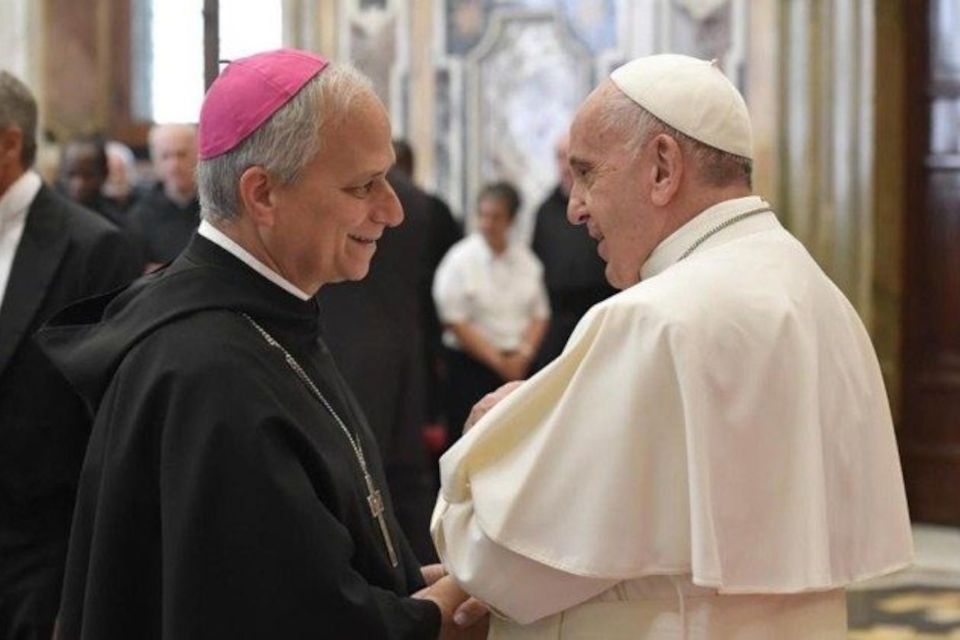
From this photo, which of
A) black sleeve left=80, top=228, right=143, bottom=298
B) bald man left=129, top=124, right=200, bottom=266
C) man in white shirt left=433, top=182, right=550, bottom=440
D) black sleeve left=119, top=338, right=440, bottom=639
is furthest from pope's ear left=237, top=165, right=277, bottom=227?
man in white shirt left=433, top=182, right=550, bottom=440

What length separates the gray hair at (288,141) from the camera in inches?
107

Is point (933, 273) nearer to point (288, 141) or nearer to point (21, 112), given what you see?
point (21, 112)

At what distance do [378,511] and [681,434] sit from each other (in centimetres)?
59

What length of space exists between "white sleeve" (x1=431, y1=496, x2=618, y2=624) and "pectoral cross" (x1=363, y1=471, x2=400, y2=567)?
0.68 ft

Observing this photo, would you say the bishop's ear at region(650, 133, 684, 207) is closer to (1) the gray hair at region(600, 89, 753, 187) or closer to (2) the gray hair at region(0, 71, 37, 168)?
(1) the gray hair at region(600, 89, 753, 187)

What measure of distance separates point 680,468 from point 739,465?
86 mm

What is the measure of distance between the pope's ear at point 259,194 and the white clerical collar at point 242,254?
62 mm

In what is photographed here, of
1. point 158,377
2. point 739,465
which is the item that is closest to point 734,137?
point 739,465

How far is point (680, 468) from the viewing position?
263 cm

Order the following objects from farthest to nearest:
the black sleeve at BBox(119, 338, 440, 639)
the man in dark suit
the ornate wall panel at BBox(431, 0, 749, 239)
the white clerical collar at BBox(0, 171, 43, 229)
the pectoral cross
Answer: the ornate wall panel at BBox(431, 0, 749, 239) → the white clerical collar at BBox(0, 171, 43, 229) → the man in dark suit → the pectoral cross → the black sleeve at BBox(119, 338, 440, 639)

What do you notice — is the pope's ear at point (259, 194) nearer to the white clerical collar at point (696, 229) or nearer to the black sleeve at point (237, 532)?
the black sleeve at point (237, 532)

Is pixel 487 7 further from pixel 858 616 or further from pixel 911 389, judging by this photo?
pixel 858 616

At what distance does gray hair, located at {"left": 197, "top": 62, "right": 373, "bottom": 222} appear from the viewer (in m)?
2.73

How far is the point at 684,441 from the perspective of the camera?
261 centimetres
